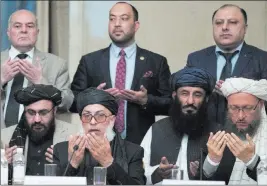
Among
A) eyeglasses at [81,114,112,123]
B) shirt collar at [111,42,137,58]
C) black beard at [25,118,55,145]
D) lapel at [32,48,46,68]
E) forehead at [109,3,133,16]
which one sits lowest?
black beard at [25,118,55,145]

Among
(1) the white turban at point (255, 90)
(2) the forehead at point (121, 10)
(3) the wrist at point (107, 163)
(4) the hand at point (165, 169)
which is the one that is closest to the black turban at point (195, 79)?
(1) the white turban at point (255, 90)

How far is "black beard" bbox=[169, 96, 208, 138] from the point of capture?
38.6 feet

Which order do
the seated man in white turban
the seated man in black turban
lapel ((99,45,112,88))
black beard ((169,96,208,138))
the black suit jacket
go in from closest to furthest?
the seated man in black turban
the seated man in white turban
the black suit jacket
black beard ((169,96,208,138))
lapel ((99,45,112,88))

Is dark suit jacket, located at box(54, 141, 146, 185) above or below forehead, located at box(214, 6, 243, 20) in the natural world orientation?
below

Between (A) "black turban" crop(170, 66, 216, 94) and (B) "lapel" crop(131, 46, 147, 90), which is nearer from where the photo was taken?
(A) "black turban" crop(170, 66, 216, 94)

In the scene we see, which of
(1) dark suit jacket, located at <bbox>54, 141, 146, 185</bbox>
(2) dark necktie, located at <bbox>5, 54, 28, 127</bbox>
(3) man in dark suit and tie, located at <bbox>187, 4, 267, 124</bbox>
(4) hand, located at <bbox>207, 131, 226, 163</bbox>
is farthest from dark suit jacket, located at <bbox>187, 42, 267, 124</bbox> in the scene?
(2) dark necktie, located at <bbox>5, 54, 28, 127</bbox>

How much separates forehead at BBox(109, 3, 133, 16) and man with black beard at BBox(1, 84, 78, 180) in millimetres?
942

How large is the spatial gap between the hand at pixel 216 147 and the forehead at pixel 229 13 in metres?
1.54

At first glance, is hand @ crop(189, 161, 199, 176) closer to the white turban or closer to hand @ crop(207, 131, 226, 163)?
hand @ crop(207, 131, 226, 163)

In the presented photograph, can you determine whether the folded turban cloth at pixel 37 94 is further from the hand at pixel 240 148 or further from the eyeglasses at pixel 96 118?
the hand at pixel 240 148

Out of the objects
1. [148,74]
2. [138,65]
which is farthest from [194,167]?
[138,65]

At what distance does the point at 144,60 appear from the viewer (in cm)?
1260

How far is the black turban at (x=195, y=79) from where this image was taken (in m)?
11.8

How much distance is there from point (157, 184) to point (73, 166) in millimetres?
669
